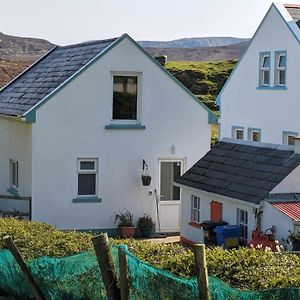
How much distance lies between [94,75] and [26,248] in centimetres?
1114

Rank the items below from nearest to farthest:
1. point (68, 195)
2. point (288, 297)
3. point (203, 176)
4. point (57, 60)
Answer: point (288, 297)
point (203, 176)
point (68, 195)
point (57, 60)

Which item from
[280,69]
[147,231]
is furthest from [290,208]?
[280,69]

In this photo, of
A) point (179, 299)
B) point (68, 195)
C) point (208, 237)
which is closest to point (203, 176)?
point (208, 237)

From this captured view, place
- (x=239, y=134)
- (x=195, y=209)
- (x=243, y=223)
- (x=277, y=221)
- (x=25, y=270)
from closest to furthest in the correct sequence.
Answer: (x=25, y=270)
(x=277, y=221)
(x=243, y=223)
(x=195, y=209)
(x=239, y=134)

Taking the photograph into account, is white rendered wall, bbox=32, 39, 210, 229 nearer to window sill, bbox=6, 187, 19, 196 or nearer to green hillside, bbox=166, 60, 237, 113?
window sill, bbox=6, 187, 19, 196

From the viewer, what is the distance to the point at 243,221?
18688 mm

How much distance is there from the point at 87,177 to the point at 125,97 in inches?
100

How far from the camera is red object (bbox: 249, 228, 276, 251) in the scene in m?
16.5

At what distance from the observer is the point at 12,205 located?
22797 millimetres

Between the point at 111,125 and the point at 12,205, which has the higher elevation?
the point at 111,125

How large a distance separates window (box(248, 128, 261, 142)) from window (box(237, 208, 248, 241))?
1301 cm

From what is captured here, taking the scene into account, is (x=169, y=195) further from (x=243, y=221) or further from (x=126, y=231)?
(x=243, y=221)

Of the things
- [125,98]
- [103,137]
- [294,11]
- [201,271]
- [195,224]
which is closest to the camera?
[201,271]

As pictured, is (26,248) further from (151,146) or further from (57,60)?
(57,60)
